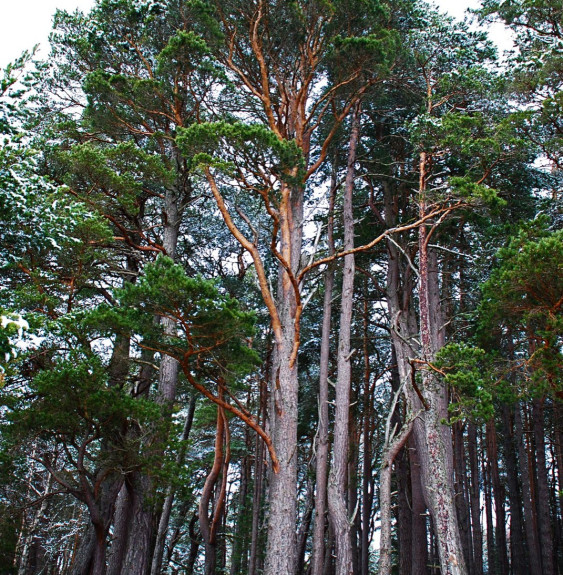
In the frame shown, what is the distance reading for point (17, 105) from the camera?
21.0 feet

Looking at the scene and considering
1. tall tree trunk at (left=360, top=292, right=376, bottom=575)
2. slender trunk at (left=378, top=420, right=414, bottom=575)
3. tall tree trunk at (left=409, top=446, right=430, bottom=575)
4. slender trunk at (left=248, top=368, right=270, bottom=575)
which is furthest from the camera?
tall tree trunk at (left=360, top=292, right=376, bottom=575)

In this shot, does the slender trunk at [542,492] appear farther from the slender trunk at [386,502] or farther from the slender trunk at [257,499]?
the slender trunk at [257,499]

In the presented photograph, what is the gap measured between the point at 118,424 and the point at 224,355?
2.04 m

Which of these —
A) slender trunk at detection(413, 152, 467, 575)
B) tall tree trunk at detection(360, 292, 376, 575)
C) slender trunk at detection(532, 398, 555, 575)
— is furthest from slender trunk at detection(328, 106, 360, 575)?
slender trunk at detection(532, 398, 555, 575)

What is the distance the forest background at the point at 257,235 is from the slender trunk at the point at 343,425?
0.13 ft

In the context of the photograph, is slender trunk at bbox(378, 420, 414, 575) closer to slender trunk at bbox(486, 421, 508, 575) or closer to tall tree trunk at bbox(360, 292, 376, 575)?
tall tree trunk at bbox(360, 292, 376, 575)

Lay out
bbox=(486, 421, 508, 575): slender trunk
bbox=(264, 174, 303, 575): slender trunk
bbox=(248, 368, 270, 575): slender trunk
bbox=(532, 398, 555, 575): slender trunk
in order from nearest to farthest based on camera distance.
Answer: bbox=(264, 174, 303, 575): slender trunk → bbox=(532, 398, 555, 575): slender trunk → bbox=(248, 368, 270, 575): slender trunk → bbox=(486, 421, 508, 575): slender trunk

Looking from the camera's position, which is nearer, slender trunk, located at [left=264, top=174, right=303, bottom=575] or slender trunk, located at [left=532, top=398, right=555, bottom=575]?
slender trunk, located at [left=264, top=174, right=303, bottom=575]

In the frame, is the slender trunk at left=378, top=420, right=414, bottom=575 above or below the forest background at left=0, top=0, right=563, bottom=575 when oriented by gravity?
below

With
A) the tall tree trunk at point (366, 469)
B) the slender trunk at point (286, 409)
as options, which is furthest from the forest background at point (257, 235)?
the tall tree trunk at point (366, 469)

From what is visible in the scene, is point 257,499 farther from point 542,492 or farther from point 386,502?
point 542,492

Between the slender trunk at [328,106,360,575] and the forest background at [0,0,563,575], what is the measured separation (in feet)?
0.13

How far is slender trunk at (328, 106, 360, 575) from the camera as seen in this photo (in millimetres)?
8016

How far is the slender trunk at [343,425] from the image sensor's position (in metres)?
8.02
